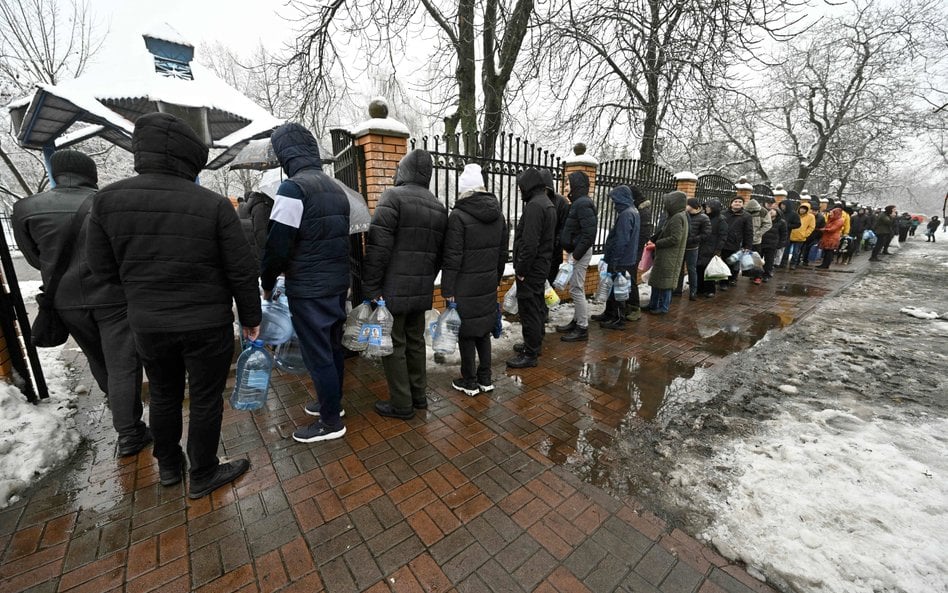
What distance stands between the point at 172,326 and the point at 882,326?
880 cm

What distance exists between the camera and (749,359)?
14.7ft

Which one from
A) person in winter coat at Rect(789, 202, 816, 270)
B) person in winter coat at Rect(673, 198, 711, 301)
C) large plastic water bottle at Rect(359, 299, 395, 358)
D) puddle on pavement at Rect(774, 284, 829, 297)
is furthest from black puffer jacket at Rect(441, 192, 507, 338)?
person in winter coat at Rect(789, 202, 816, 270)

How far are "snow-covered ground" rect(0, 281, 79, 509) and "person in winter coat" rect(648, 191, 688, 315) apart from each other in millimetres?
6734

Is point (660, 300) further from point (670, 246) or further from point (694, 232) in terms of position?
point (694, 232)

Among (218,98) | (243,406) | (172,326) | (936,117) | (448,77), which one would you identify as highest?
(936,117)


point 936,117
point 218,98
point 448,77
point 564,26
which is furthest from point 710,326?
point 936,117

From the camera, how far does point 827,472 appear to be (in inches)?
96.0

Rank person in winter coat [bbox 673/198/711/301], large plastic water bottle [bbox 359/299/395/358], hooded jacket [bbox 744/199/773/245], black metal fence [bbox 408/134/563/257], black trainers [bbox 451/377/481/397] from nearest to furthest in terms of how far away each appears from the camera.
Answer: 1. large plastic water bottle [bbox 359/299/395/358]
2. black trainers [bbox 451/377/481/397]
3. black metal fence [bbox 408/134/563/257]
4. person in winter coat [bbox 673/198/711/301]
5. hooded jacket [bbox 744/199/773/245]

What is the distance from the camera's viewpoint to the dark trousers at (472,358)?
11.1ft

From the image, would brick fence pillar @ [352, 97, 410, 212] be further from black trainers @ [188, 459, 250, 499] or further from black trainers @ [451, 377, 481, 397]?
black trainers @ [188, 459, 250, 499]

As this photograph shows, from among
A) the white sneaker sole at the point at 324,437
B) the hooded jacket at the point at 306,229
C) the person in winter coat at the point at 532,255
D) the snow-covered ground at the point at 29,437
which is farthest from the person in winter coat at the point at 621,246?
the snow-covered ground at the point at 29,437

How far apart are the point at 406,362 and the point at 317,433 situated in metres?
0.81

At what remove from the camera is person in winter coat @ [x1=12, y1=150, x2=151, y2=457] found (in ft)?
7.95

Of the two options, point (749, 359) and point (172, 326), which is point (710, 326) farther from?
point (172, 326)
